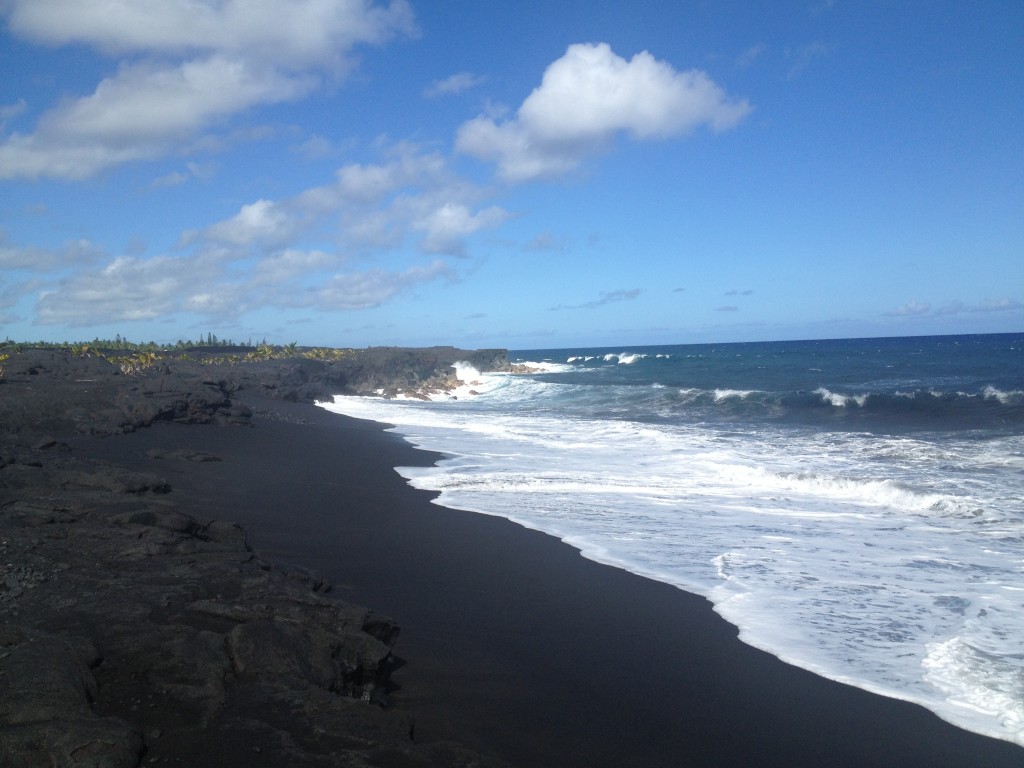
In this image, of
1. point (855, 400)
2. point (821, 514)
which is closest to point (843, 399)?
point (855, 400)

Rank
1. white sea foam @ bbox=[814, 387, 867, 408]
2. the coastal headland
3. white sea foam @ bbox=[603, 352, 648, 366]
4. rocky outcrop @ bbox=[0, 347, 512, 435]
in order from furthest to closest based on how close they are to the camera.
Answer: white sea foam @ bbox=[603, 352, 648, 366], white sea foam @ bbox=[814, 387, 867, 408], rocky outcrop @ bbox=[0, 347, 512, 435], the coastal headland

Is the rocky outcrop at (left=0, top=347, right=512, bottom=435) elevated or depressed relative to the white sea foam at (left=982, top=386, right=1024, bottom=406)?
elevated

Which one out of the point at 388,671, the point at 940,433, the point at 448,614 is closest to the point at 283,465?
the point at 448,614

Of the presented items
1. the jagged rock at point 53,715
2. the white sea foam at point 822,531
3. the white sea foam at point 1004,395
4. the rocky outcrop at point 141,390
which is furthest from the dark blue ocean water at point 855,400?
the jagged rock at point 53,715

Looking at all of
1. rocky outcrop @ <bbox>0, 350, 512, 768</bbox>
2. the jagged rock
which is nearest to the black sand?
rocky outcrop @ <bbox>0, 350, 512, 768</bbox>

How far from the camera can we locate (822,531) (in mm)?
9742

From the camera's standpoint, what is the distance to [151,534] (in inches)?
259

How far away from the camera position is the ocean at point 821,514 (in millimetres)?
5844

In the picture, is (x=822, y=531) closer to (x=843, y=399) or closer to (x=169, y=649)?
(x=169, y=649)

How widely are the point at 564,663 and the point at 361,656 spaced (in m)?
1.65

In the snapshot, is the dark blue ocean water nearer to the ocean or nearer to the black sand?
the ocean

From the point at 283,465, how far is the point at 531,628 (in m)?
9.07

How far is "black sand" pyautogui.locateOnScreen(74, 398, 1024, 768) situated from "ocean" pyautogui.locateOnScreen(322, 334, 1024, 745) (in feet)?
1.38

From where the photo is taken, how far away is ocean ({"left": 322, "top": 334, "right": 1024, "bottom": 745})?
5.84 metres
